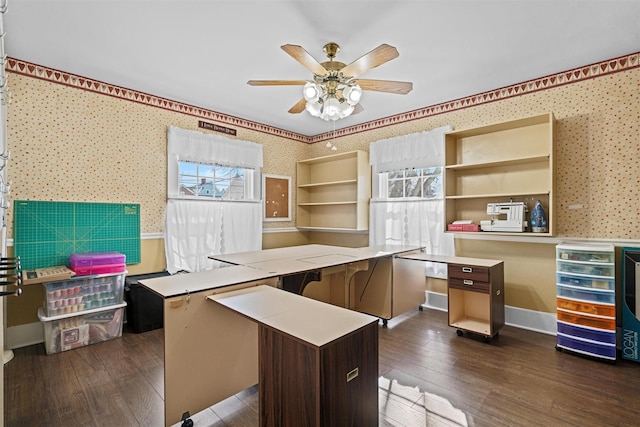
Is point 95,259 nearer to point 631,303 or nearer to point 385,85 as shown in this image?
point 385,85

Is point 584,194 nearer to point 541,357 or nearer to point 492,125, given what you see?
point 492,125

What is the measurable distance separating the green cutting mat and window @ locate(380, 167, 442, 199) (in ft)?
10.5

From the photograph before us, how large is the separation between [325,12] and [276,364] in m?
2.19

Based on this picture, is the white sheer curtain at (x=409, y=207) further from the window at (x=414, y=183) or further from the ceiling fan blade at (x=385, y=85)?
the ceiling fan blade at (x=385, y=85)

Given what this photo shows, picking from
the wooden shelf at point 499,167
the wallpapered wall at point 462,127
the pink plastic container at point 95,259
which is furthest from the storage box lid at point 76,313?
the wooden shelf at point 499,167

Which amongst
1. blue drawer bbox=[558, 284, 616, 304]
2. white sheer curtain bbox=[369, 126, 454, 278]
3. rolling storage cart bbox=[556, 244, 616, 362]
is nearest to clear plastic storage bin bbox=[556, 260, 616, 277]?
rolling storage cart bbox=[556, 244, 616, 362]

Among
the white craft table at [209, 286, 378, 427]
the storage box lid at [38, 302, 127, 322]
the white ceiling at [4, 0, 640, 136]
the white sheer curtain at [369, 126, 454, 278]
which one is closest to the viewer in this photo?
the white craft table at [209, 286, 378, 427]

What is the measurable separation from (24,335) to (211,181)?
7.91 feet

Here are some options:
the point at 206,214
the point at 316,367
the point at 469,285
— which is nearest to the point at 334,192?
the point at 206,214

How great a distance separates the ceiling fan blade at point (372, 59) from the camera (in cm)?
194

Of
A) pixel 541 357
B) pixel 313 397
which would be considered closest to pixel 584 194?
pixel 541 357

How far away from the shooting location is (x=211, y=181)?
14.0 feet

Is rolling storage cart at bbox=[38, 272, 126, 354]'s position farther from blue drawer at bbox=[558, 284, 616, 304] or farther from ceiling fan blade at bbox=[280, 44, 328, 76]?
blue drawer at bbox=[558, 284, 616, 304]

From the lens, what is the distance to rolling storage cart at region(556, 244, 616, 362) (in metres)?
2.58
